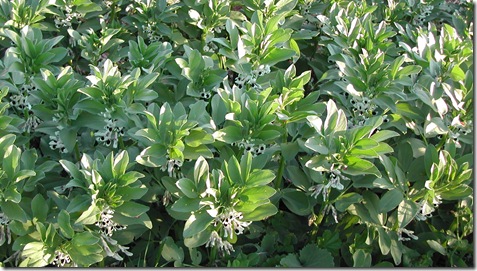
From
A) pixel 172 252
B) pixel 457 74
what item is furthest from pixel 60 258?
pixel 457 74

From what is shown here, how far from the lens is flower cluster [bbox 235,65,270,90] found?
198 cm

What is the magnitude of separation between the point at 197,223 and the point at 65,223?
1.26ft

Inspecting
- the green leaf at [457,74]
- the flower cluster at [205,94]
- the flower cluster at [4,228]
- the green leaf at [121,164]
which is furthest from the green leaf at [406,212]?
the flower cluster at [4,228]

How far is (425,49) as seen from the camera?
Answer: 210 centimetres

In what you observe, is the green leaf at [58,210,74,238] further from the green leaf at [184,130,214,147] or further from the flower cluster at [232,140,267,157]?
the flower cluster at [232,140,267,157]

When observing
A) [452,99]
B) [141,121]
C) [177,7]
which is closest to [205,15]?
[177,7]

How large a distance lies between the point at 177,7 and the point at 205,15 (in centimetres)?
14

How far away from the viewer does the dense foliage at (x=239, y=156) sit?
1613mm

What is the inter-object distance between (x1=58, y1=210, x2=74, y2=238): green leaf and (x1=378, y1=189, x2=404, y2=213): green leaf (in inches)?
38.3

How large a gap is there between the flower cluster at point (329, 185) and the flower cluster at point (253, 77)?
0.43 metres

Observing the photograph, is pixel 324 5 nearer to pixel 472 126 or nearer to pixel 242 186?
pixel 472 126

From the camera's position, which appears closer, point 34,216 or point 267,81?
point 34,216

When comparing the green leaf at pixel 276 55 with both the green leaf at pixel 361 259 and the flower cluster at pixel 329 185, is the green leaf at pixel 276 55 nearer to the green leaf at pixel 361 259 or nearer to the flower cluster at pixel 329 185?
the flower cluster at pixel 329 185

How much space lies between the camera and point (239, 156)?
179 cm
